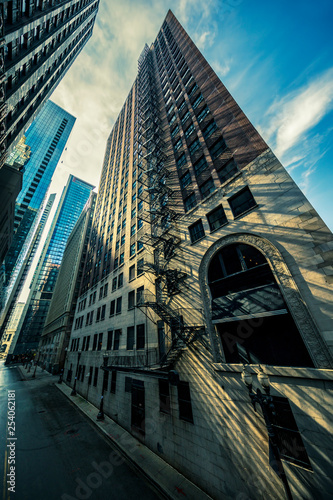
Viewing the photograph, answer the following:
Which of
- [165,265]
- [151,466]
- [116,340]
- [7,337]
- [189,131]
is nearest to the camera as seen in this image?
[151,466]

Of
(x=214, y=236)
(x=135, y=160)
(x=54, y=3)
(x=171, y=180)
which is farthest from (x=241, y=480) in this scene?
(x=54, y=3)

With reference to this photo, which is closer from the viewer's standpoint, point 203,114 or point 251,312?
point 251,312

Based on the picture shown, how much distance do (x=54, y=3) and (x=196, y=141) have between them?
24.1m

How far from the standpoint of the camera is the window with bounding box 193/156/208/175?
16859mm

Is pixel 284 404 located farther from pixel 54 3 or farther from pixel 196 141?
pixel 54 3

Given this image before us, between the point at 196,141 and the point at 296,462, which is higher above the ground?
the point at 196,141

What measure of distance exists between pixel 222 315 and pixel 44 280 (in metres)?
125

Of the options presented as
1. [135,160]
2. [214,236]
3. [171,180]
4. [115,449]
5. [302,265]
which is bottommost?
[115,449]

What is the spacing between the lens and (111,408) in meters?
18.5

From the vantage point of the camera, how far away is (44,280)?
10756 centimetres

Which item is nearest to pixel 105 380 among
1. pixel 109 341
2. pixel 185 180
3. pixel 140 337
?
pixel 109 341

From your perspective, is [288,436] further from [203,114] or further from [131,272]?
[203,114]

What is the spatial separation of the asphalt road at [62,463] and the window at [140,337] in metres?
7.07

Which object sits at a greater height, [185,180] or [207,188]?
[185,180]
